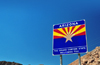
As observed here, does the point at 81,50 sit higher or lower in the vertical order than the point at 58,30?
lower

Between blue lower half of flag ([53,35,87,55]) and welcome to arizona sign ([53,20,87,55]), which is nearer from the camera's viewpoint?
blue lower half of flag ([53,35,87,55])

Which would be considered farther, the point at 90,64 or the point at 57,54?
the point at 90,64

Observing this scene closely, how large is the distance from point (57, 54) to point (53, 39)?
6.91ft

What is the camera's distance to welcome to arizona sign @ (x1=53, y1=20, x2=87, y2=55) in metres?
15.0

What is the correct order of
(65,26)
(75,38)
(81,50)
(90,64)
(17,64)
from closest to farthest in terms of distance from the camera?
(81,50)
(75,38)
(65,26)
(90,64)
(17,64)

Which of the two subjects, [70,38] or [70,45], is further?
[70,38]

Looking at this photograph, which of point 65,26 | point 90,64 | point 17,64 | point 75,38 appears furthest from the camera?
point 17,64

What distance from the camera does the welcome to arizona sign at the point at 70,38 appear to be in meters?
15.0

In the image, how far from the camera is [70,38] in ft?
51.9

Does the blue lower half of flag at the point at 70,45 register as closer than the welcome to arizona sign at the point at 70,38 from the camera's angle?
Yes

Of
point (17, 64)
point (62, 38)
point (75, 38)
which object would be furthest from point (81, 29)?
point (17, 64)

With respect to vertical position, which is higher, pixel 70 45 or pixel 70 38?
pixel 70 38

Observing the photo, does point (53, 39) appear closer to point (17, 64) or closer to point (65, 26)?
point (65, 26)

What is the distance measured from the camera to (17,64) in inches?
4247
